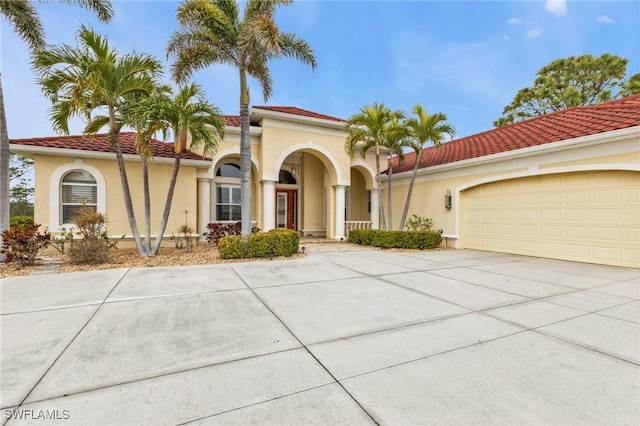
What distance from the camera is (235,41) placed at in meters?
8.99

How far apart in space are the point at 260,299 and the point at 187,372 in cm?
223

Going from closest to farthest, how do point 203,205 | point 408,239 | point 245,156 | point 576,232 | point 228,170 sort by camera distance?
1. point 576,232
2. point 245,156
3. point 408,239
4. point 203,205
5. point 228,170

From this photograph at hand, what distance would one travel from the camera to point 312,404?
7.48 ft

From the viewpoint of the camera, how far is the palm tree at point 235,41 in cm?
821

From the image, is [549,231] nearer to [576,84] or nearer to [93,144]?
[93,144]

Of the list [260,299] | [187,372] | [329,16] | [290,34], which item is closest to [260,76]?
[290,34]

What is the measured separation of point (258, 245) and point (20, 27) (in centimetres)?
976

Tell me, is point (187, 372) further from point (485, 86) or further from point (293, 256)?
point (485, 86)

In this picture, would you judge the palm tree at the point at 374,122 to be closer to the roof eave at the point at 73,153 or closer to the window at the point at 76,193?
the roof eave at the point at 73,153

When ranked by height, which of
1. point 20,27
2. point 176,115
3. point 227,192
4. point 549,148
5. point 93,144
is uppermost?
point 20,27

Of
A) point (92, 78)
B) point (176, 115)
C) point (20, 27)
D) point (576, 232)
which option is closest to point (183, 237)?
point (176, 115)

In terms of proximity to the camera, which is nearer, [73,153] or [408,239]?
[73,153]

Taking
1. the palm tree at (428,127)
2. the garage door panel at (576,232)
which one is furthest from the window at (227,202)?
the garage door panel at (576,232)

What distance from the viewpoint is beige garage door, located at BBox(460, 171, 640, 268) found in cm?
793
